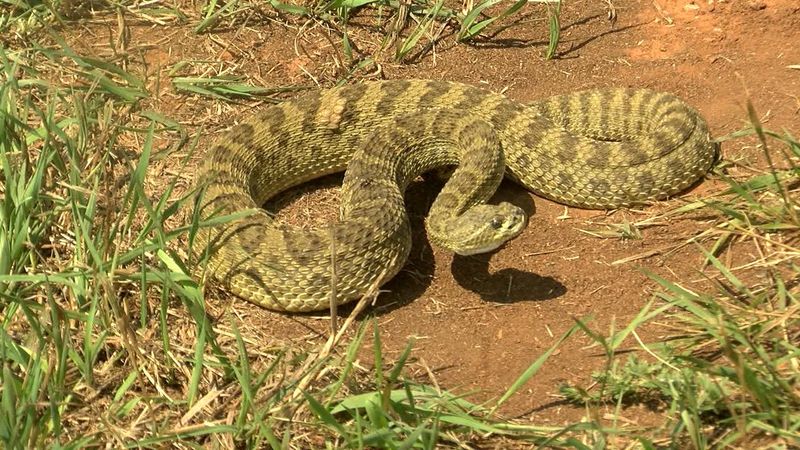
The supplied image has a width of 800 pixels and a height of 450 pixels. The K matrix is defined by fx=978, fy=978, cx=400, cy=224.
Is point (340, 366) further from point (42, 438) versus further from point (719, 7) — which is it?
point (719, 7)

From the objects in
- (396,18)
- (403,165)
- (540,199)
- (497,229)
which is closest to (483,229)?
(497,229)

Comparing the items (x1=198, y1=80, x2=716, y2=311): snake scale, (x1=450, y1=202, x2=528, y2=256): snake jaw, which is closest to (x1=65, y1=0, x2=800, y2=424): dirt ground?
(x1=198, y1=80, x2=716, y2=311): snake scale

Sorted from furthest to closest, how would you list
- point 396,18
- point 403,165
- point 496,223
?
point 396,18, point 403,165, point 496,223

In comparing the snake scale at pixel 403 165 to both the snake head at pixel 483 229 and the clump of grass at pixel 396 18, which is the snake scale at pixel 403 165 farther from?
the clump of grass at pixel 396 18

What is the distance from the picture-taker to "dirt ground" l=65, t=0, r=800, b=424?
6355mm

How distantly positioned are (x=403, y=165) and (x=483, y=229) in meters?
1.14

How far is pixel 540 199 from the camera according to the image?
788cm

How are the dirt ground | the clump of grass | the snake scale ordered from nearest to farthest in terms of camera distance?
the dirt ground < the snake scale < the clump of grass

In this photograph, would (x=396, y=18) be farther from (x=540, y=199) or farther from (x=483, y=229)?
(x=483, y=229)

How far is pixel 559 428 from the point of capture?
5.45m

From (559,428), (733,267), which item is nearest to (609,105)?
(733,267)

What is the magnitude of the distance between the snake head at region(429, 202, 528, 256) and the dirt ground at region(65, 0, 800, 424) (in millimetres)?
319

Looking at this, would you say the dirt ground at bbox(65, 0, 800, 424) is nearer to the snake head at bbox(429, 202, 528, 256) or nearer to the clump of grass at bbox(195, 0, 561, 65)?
the clump of grass at bbox(195, 0, 561, 65)

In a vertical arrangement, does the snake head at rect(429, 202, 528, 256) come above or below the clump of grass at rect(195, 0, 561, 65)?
below
